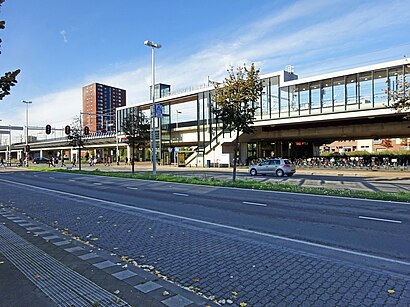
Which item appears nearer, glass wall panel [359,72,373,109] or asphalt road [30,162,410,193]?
asphalt road [30,162,410,193]

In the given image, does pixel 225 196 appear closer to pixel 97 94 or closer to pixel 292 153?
pixel 292 153

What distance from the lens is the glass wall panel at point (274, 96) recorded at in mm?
38188

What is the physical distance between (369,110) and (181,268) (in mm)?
31480

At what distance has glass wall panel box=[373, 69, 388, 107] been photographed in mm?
30406

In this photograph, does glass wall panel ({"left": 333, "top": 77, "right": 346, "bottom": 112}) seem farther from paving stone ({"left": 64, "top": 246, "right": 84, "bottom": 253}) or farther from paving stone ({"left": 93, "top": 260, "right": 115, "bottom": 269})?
paving stone ({"left": 93, "top": 260, "right": 115, "bottom": 269})

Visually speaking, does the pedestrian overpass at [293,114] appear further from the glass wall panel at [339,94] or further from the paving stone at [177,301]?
the paving stone at [177,301]

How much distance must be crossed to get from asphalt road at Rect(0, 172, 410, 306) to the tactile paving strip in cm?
112

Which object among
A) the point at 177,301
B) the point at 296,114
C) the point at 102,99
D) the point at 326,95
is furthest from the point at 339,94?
the point at 102,99

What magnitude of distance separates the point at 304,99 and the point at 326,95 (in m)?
2.45

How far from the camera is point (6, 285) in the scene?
14.3 ft

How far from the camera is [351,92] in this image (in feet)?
108

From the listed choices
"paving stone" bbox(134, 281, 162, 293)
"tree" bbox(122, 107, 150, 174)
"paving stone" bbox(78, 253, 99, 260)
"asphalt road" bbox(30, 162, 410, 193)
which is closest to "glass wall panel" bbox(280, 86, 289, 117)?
"asphalt road" bbox(30, 162, 410, 193)

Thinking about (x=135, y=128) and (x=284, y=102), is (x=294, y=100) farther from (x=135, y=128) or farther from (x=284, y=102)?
(x=135, y=128)

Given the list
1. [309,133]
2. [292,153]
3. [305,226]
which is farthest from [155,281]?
[292,153]
